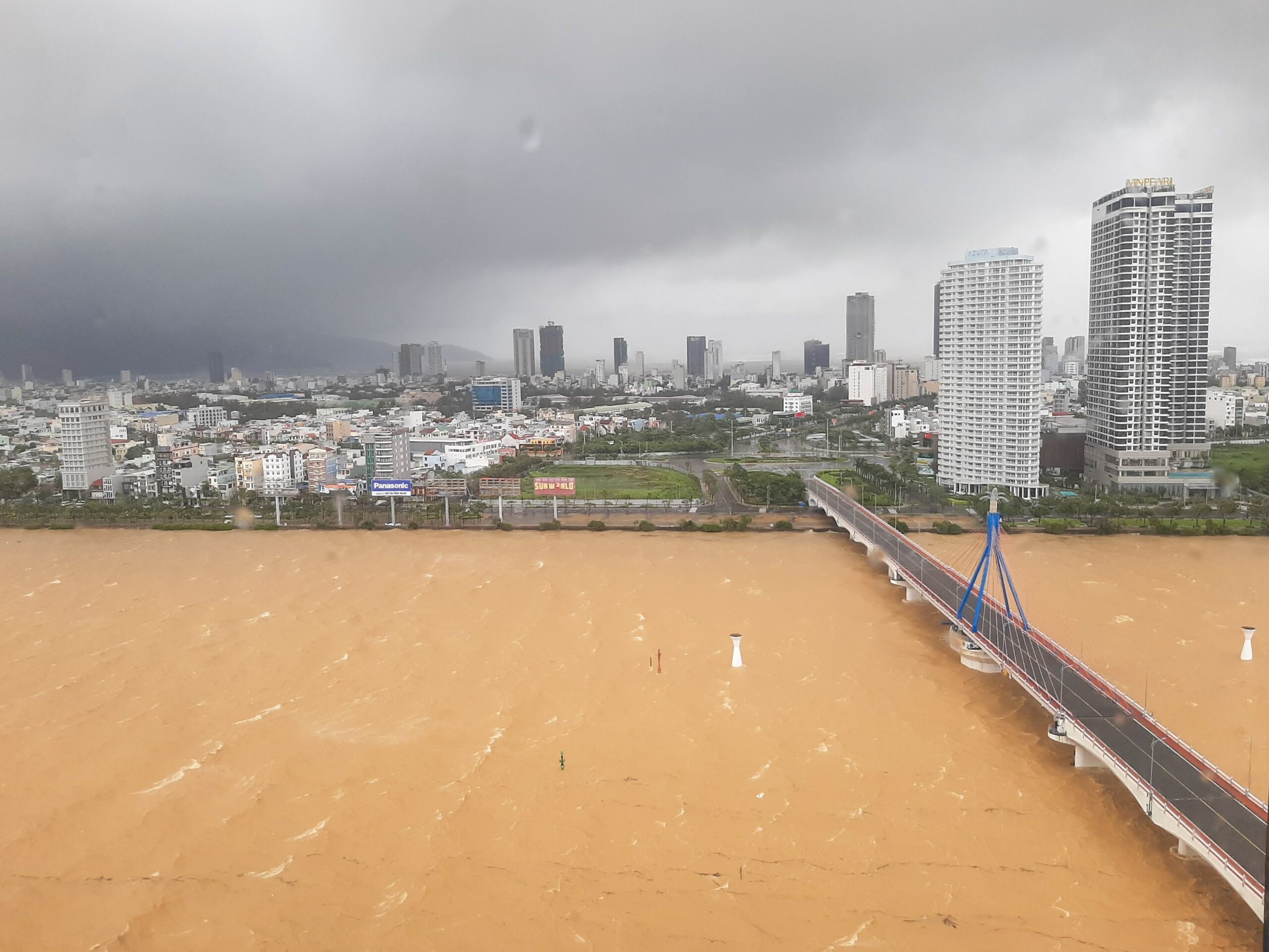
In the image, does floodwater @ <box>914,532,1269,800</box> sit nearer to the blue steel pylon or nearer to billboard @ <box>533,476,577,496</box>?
the blue steel pylon

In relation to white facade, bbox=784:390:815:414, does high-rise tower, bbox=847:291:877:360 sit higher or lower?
higher

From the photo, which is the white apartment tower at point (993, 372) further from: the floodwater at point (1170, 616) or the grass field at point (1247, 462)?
the grass field at point (1247, 462)

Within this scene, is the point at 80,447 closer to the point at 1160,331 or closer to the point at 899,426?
the point at 899,426

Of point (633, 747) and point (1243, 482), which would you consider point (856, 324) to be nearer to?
point (1243, 482)

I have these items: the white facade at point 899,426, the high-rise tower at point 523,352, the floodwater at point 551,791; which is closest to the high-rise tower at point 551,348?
the high-rise tower at point 523,352

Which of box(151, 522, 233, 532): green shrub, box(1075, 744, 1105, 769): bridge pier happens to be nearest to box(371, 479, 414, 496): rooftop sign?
box(151, 522, 233, 532): green shrub

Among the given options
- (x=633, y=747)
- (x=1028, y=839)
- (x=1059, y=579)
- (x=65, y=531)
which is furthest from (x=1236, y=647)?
(x=65, y=531)

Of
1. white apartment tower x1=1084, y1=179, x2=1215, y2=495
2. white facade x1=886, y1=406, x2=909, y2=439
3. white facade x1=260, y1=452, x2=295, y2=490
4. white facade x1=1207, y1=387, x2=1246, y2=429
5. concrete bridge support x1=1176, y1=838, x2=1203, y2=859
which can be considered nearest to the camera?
concrete bridge support x1=1176, y1=838, x2=1203, y2=859
